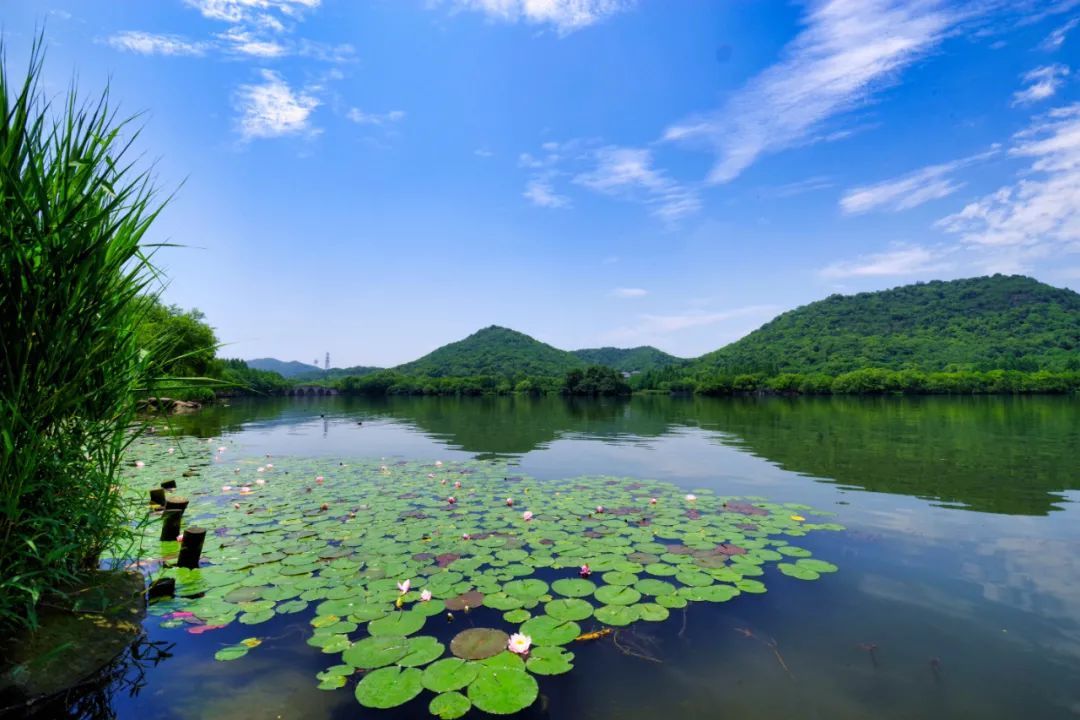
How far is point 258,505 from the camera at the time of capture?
791cm

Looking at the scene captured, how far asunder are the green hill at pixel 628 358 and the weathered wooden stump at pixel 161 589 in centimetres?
14067

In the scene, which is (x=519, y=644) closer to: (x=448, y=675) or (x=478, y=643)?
(x=478, y=643)

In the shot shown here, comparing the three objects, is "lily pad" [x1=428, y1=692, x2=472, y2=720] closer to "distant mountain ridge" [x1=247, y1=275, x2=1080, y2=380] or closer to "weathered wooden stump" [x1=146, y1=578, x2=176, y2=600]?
"weathered wooden stump" [x1=146, y1=578, x2=176, y2=600]

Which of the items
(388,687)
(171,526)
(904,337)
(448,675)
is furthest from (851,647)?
(904,337)

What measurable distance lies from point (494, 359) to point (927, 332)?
9131 centimetres

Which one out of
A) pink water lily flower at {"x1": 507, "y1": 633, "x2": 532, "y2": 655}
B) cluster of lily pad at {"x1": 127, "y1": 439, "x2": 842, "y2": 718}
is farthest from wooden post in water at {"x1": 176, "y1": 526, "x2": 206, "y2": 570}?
pink water lily flower at {"x1": 507, "y1": 633, "x2": 532, "y2": 655}

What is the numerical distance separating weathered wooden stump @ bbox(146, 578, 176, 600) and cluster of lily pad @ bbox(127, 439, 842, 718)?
0.39 ft

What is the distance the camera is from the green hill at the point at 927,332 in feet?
247

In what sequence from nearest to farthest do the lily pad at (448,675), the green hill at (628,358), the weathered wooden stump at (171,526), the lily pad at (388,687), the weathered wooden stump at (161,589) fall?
the lily pad at (388,687), the lily pad at (448,675), the weathered wooden stump at (161,589), the weathered wooden stump at (171,526), the green hill at (628,358)

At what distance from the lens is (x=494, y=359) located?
12175 centimetres

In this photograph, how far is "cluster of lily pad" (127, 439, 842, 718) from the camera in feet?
11.6

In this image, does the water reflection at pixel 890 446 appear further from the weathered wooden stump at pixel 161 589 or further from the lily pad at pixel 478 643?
the weathered wooden stump at pixel 161 589

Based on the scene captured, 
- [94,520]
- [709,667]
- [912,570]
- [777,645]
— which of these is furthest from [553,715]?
[912,570]

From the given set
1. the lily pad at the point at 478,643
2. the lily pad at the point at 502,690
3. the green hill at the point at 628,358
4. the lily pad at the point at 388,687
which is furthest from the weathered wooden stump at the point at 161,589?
the green hill at the point at 628,358
